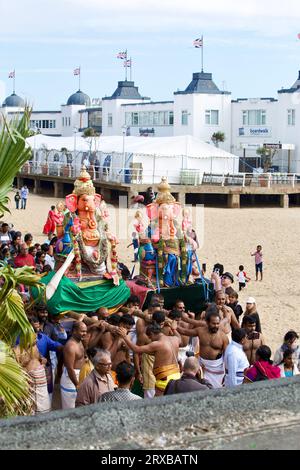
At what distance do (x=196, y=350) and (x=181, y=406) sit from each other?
5004 millimetres

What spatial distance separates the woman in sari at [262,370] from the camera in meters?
7.78

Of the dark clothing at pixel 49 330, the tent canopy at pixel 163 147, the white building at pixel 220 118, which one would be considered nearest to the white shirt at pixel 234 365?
the dark clothing at pixel 49 330

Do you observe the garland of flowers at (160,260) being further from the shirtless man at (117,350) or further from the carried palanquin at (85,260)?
the shirtless man at (117,350)

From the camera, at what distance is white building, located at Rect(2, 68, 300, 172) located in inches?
1951

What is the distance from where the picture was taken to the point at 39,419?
15.8ft

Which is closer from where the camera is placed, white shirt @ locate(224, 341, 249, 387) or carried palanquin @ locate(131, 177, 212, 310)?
white shirt @ locate(224, 341, 249, 387)

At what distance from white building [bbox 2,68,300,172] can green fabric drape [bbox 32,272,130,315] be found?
3691cm

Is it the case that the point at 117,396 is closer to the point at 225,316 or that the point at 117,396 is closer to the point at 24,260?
the point at 225,316

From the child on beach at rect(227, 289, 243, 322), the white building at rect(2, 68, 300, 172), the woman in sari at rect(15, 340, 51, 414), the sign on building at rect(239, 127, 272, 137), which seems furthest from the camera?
the sign on building at rect(239, 127, 272, 137)

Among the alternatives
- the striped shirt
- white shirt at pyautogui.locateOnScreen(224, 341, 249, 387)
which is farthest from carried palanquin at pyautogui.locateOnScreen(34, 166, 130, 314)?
the striped shirt

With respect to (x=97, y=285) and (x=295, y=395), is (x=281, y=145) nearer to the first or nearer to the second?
(x=97, y=285)

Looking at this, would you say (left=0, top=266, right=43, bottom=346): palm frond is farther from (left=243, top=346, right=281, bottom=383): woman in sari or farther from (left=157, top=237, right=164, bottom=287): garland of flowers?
(left=157, top=237, right=164, bottom=287): garland of flowers

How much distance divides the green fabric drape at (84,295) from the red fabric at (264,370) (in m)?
3.55

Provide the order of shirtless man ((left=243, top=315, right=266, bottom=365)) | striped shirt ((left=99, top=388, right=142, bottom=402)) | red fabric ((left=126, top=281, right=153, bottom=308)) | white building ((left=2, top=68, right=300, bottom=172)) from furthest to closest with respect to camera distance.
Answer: white building ((left=2, top=68, right=300, bottom=172)), red fabric ((left=126, top=281, right=153, bottom=308)), shirtless man ((left=243, top=315, right=266, bottom=365)), striped shirt ((left=99, top=388, right=142, bottom=402))
